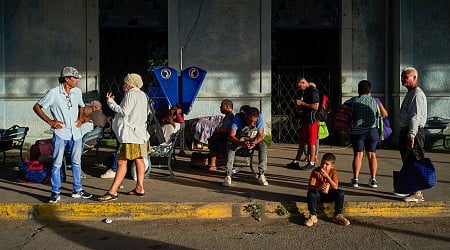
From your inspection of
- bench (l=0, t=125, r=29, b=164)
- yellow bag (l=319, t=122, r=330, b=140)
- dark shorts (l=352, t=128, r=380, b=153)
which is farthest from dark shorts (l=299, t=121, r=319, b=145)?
bench (l=0, t=125, r=29, b=164)

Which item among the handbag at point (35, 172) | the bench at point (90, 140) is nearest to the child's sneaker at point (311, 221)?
the bench at point (90, 140)

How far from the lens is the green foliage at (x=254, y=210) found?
7293 mm

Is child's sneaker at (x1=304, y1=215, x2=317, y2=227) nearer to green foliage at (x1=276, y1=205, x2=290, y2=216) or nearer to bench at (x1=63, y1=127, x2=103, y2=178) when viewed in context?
green foliage at (x1=276, y1=205, x2=290, y2=216)

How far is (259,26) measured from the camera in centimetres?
1340

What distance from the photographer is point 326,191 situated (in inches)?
281

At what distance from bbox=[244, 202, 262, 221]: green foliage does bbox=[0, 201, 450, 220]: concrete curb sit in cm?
1

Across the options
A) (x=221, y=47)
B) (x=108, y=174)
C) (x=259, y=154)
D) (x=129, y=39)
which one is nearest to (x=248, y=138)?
(x=259, y=154)

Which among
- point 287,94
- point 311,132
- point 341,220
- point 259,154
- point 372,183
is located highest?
point 287,94

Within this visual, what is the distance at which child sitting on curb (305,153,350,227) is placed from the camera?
6.99 meters

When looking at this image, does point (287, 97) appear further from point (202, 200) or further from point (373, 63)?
point (202, 200)

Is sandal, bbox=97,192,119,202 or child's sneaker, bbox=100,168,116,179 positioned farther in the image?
child's sneaker, bbox=100,168,116,179

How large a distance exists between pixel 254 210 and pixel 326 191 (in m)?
0.95

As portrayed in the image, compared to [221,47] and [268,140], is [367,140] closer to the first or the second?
[268,140]

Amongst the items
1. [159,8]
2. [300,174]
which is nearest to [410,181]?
[300,174]
